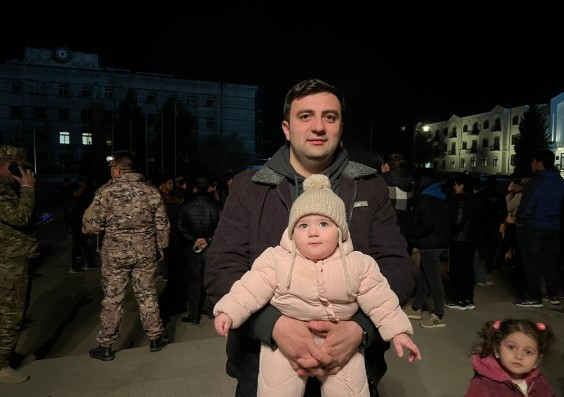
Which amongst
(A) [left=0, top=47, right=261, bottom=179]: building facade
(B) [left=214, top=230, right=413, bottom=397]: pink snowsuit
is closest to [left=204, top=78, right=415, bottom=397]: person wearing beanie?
(B) [left=214, top=230, right=413, bottom=397]: pink snowsuit

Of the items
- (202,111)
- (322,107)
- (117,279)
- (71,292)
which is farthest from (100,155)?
(322,107)

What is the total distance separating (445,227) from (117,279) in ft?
15.1

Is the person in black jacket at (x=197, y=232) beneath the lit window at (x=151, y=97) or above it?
beneath

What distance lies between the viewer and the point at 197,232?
6.80 m

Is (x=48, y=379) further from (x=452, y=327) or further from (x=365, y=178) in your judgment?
(x=452, y=327)

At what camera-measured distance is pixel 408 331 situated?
197 centimetres

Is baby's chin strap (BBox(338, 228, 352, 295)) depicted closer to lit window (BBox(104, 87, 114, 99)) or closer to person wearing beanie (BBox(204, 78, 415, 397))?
person wearing beanie (BBox(204, 78, 415, 397))

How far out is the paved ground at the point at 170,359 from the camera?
4199 mm

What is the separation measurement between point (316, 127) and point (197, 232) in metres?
4.93

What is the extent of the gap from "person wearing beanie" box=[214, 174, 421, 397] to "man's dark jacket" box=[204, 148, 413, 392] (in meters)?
0.17

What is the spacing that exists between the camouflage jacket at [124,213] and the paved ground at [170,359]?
55.2 inches

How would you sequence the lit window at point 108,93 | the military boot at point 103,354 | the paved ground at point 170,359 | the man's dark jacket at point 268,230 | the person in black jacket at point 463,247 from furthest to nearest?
the lit window at point 108,93
the person in black jacket at point 463,247
the military boot at point 103,354
the paved ground at point 170,359
the man's dark jacket at point 268,230

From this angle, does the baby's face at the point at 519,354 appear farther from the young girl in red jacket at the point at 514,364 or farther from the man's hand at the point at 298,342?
the man's hand at the point at 298,342

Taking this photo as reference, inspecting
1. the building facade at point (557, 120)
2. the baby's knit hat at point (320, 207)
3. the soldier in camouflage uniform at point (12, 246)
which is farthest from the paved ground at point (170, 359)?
the building facade at point (557, 120)
